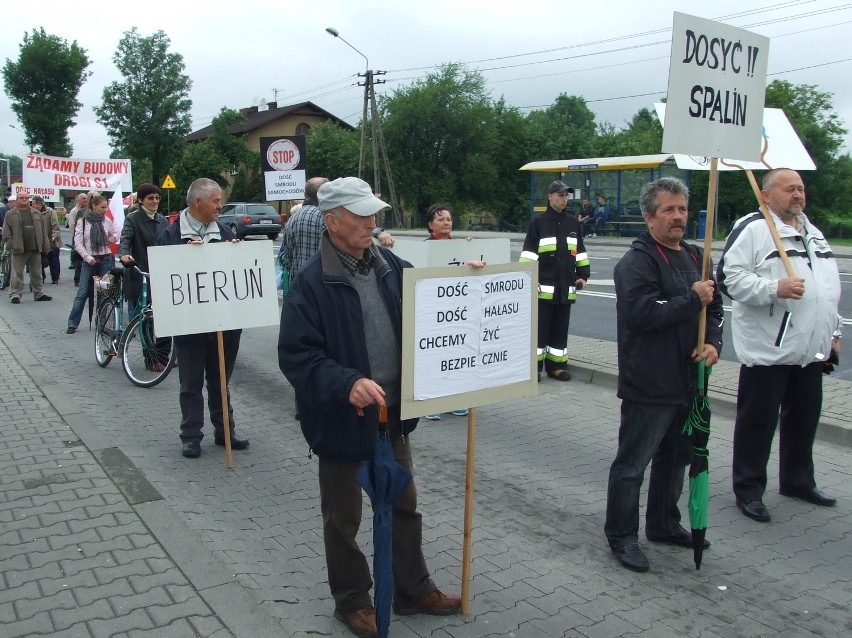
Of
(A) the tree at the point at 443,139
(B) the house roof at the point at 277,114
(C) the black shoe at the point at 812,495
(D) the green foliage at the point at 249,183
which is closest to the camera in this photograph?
(C) the black shoe at the point at 812,495

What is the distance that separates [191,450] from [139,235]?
2.98m

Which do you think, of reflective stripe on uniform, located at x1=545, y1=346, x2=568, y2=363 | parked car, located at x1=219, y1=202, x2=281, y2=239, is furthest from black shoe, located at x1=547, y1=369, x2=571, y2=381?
parked car, located at x1=219, y1=202, x2=281, y2=239

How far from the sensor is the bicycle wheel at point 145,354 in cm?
823

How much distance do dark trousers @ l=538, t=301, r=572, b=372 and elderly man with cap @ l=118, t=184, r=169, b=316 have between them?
12.8ft

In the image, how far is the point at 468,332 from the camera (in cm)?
362

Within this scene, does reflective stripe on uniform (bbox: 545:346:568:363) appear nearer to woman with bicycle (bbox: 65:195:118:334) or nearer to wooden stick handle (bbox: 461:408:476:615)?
wooden stick handle (bbox: 461:408:476:615)

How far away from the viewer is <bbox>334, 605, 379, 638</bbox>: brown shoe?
3490 mm

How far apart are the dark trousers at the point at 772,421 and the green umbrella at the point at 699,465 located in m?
0.89

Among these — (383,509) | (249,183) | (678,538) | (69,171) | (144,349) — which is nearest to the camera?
(383,509)

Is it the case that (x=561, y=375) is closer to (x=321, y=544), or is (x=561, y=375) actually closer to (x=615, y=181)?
(x=321, y=544)

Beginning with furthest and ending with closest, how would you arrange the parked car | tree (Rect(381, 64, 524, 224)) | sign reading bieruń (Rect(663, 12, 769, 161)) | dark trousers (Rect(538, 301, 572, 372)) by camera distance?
tree (Rect(381, 64, 524, 224))
the parked car
dark trousers (Rect(538, 301, 572, 372))
sign reading bieruń (Rect(663, 12, 769, 161))

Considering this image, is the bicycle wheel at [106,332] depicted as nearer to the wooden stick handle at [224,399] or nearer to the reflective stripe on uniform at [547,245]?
the wooden stick handle at [224,399]

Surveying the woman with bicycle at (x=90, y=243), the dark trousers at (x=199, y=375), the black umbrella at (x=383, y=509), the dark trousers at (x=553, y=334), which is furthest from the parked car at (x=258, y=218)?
the black umbrella at (x=383, y=509)

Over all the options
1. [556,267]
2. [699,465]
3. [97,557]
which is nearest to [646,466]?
[699,465]
